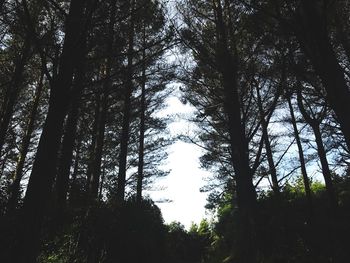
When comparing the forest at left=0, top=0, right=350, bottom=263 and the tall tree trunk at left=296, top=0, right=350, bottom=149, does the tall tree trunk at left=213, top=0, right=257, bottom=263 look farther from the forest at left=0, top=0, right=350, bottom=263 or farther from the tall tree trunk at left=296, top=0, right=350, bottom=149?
the tall tree trunk at left=296, top=0, right=350, bottom=149

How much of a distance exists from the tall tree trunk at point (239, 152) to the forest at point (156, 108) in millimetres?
27

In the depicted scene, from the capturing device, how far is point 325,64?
4.53m

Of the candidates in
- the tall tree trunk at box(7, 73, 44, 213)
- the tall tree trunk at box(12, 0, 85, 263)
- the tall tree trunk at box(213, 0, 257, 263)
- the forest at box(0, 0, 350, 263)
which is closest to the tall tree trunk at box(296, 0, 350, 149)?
the forest at box(0, 0, 350, 263)

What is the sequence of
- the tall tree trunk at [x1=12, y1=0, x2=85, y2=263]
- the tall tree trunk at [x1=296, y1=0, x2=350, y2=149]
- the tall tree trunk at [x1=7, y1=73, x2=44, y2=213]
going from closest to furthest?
the tall tree trunk at [x1=12, y1=0, x2=85, y2=263] → the tall tree trunk at [x1=296, y1=0, x2=350, y2=149] → the tall tree trunk at [x1=7, y1=73, x2=44, y2=213]

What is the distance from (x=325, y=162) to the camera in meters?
11.8

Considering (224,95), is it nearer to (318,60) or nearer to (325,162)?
(318,60)

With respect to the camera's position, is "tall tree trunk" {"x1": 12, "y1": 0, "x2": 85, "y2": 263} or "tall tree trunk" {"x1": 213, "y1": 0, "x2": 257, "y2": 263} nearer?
"tall tree trunk" {"x1": 12, "y1": 0, "x2": 85, "y2": 263}

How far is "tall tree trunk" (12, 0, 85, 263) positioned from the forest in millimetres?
14

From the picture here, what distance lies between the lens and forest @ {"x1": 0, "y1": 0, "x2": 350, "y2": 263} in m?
4.64

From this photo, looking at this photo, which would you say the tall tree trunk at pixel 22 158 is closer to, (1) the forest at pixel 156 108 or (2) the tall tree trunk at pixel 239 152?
(1) the forest at pixel 156 108

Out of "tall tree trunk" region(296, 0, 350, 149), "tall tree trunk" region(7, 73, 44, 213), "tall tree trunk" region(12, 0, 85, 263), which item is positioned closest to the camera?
"tall tree trunk" region(12, 0, 85, 263)

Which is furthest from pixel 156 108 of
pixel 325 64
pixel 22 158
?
pixel 325 64

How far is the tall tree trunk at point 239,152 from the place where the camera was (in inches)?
293

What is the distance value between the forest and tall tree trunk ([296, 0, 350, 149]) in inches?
0.7
